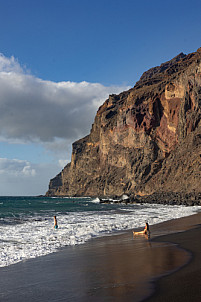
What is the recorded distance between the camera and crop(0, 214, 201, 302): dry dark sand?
6637mm

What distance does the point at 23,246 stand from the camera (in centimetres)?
1445

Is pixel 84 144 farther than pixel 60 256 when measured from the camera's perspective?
Yes

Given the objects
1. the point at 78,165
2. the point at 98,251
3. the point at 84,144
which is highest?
the point at 84,144

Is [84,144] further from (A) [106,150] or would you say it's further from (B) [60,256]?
(B) [60,256]

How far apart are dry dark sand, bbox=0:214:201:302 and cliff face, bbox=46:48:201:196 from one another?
67969mm

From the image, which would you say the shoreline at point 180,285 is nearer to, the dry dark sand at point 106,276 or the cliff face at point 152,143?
the dry dark sand at point 106,276

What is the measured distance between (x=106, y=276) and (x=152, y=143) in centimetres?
9526

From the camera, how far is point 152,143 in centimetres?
10169

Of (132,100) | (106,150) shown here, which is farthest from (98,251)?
(106,150)

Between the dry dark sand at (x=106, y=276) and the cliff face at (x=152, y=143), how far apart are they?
68.0m

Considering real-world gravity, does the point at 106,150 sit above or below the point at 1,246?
above

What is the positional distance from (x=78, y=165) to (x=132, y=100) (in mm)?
51841

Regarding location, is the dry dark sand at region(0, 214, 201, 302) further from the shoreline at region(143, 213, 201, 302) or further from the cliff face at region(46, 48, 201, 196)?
the cliff face at region(46, 48, 201, 196)

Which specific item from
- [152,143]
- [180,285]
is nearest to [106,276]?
[180,285]
